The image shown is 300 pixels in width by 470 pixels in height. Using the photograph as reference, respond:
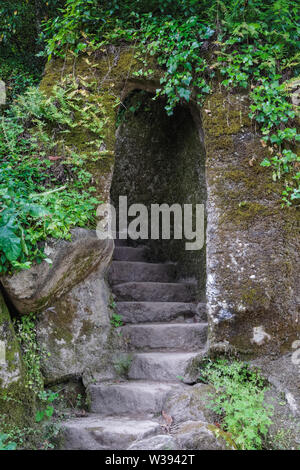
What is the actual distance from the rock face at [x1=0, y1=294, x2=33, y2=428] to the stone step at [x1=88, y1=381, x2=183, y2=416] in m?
0.70

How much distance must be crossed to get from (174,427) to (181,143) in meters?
4.39

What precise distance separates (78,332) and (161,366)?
0.89m

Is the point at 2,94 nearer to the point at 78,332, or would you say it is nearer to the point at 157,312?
the point at 78,332

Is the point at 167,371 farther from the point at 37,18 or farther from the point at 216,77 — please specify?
the point at 37,18

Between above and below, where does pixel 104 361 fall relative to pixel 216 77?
below

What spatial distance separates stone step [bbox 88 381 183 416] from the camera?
364 cm

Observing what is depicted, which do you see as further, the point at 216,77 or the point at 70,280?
the point at 216,77

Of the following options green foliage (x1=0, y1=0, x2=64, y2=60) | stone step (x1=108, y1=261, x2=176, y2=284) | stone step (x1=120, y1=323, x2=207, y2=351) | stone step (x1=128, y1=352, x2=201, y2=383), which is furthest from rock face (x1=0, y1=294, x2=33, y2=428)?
green foliage (x1=0, y1=0, x2=64, y2=60)

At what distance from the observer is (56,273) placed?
368cm

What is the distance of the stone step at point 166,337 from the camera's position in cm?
455
